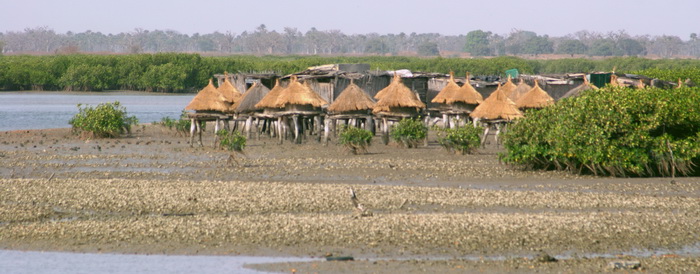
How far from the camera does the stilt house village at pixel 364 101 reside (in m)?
Result: 32.6

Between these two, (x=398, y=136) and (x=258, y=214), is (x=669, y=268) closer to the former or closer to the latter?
(x=258, y=214)

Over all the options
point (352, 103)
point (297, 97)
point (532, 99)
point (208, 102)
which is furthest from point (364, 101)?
point (532, 99)

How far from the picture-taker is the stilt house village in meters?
32.6

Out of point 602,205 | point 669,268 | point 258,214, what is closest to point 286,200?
point 258,214

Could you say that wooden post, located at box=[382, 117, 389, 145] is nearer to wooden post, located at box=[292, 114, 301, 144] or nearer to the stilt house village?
the stilt house village

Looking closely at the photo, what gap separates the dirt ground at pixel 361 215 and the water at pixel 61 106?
82.3ft

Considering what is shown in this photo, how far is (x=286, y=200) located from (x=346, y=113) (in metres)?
15.1

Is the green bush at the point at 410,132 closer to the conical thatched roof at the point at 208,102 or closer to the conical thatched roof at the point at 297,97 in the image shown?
the conical thatched roof at the point at 297,97

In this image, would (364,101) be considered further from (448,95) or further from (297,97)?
(448,95)

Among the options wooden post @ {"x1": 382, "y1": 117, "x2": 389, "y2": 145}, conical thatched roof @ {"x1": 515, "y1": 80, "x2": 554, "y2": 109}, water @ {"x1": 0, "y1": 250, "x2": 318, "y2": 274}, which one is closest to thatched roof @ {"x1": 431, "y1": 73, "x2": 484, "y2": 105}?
conical thatched roof @ {"x1": 515, "y1": 80, "x2": 554, "y2": 109}

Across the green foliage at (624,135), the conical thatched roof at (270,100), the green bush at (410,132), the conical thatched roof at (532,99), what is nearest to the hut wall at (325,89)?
the conical thatched roof at (270,100)

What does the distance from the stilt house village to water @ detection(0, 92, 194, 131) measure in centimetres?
1383

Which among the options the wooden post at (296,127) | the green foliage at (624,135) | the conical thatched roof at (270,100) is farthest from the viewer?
the conical thatched roof at (270,100)

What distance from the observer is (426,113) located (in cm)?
3447
